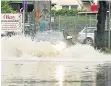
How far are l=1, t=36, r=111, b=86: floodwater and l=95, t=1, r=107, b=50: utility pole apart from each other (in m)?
0.64

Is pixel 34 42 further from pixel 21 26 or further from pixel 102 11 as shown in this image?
pixel 102 11

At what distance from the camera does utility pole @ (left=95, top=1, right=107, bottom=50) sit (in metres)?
24.7

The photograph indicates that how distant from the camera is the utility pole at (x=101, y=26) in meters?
24.7

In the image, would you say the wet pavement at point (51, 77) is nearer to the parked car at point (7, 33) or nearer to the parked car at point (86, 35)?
the parked car at point (7, 33)

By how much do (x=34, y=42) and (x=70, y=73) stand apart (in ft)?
30.5

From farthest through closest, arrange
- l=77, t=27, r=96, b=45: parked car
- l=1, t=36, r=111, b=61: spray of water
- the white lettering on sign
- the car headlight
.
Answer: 1. l=77, t=27, r=96, b=45: parked car
2. the car headlight
3. the white lettering on sign
4. l=1, t=36, r=111, b=61: spray of water

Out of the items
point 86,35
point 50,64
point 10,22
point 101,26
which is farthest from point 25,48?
point 86,35

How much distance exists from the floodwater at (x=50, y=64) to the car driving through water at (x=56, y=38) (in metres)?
0.36

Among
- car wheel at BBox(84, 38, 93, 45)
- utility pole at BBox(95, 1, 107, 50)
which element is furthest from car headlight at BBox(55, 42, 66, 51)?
car wheel at BBox(84, 38, 93, 45)

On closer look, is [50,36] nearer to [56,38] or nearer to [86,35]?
[56,38]

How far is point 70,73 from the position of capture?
14.9 metres

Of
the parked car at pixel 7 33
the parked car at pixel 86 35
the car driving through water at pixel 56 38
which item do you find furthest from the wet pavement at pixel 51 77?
the parked car at pixel 86 35

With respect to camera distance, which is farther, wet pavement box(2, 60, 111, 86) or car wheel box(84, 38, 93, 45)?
car wheel box(84, 38, 93, 45)

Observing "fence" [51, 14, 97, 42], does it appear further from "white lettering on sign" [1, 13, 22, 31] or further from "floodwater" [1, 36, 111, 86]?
"white lettering on sign" [1, 13, 22, 31]
